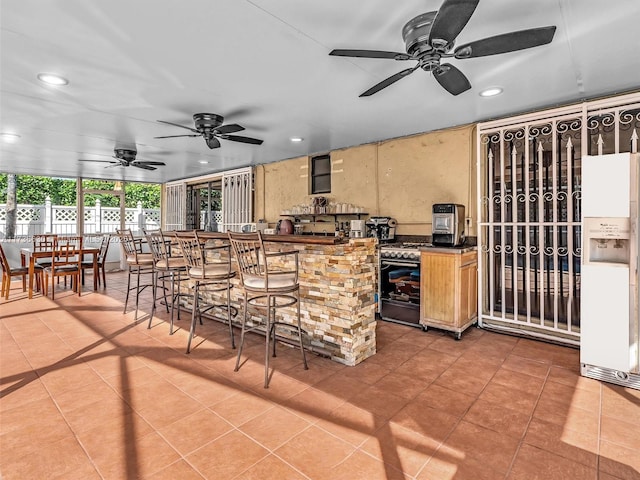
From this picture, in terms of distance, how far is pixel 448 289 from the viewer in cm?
391

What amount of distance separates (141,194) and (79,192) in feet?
47.0

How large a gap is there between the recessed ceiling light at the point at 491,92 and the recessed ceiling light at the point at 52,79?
4.03 meters

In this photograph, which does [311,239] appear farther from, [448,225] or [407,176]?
[407,176]

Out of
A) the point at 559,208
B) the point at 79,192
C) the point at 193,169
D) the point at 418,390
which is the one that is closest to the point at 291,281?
the point at 418,390

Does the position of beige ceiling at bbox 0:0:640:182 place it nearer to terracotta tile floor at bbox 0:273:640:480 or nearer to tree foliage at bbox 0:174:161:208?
terracotta tile floor at bbox 0:273:640:480

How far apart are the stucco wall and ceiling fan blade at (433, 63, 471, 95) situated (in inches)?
75.9

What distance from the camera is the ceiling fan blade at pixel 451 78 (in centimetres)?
244

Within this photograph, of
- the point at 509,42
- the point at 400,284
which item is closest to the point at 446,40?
the point at 509,42

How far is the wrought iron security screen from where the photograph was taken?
360cm

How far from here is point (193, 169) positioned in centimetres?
812

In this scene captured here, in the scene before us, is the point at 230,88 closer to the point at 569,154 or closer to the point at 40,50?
the point at 40,50

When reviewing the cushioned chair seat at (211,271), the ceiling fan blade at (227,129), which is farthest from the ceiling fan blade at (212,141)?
the cushioned chair seat at (211,271)

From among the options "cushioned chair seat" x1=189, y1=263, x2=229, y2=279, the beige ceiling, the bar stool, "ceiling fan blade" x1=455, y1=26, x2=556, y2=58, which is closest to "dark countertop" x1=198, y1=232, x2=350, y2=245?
the bar stool

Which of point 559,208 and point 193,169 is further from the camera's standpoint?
point 193,169
